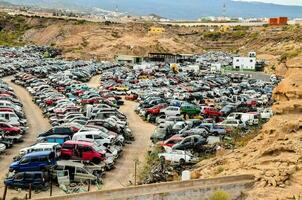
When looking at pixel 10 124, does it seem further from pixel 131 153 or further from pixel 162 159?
pixel 162 159

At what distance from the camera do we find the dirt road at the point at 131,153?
25766mm

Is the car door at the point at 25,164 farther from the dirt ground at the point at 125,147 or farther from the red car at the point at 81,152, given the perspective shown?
the red car at the point at 81,152

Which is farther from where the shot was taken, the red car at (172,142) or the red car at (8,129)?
the red car at (8,129)

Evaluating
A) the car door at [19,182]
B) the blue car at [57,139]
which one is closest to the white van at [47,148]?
the blue car at [57,139]

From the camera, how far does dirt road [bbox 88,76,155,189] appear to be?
84.5 feet

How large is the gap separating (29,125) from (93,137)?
11.2m

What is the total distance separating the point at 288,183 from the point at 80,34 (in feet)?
344

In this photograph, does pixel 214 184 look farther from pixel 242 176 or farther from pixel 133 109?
pixel 133 109

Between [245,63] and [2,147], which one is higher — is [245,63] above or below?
above

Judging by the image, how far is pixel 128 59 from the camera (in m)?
98.5

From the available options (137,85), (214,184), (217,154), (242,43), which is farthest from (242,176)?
(242,43)

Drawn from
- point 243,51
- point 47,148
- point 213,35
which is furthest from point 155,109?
point 213,35

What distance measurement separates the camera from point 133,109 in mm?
49531

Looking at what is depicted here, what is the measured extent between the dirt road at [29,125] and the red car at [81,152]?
302cm
